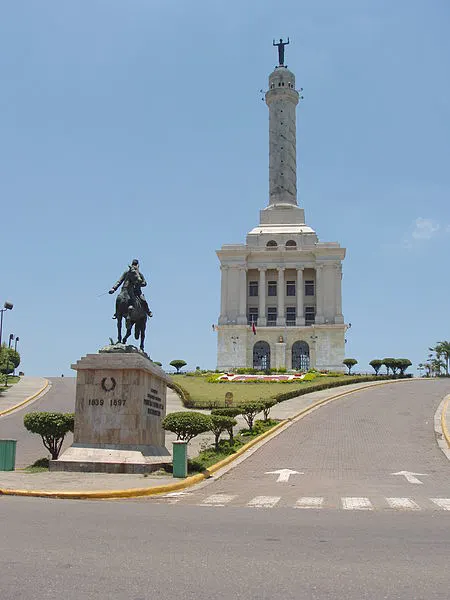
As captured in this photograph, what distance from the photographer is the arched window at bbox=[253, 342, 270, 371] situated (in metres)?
90.4

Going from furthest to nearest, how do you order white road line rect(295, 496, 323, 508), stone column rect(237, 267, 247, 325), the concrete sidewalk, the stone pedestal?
stone column rect(237, 267, 247, 325), the concrete sidewalk, the stone pedestal, white road line rect(295, 496, 323, 508)

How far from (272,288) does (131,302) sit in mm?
73898

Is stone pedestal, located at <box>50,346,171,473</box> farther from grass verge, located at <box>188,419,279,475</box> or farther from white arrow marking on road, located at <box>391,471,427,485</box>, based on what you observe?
white arrow marking on road, located at <box>391,471,427,485</box>

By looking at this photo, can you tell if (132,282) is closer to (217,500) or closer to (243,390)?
(217,500)

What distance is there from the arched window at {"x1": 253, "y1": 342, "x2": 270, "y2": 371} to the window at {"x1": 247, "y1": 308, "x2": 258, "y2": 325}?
3.57 meters

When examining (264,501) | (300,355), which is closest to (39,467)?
(264,501)

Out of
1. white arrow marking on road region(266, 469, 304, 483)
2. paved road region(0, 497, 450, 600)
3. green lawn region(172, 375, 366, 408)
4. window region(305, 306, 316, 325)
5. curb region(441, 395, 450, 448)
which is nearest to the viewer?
paved road region(0, 497, 450, 600)

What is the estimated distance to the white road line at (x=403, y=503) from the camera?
47.1 feet

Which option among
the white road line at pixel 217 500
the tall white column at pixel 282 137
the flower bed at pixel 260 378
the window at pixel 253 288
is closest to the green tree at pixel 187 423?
the white road line at pixel 217 500

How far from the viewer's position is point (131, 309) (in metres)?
23.1

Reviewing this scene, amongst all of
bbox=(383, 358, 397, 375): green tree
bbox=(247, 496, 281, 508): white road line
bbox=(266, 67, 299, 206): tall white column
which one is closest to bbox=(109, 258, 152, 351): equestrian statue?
bbox=(247, 496, 281, 508): white road line

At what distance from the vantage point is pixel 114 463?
19.7m

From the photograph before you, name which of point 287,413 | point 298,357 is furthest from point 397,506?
point 298,357

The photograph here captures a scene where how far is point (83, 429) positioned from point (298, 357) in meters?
71.2
